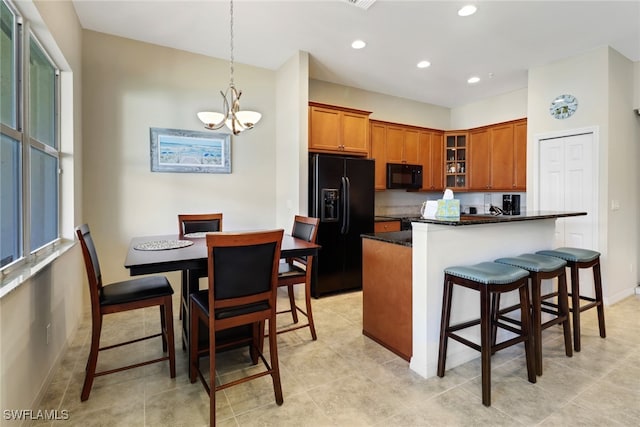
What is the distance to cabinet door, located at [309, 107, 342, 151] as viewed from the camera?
4094mm

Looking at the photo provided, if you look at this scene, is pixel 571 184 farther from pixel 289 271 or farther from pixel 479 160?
pixel 289 271

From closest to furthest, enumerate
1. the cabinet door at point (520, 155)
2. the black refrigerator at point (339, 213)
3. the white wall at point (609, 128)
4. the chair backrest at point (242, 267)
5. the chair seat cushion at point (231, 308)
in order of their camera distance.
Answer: the chair backrest at point (242, 267) < the chair seat cushion at point (231, 308) < the white wall at point (609, 128) < the black refrigerator at point (339, 213) < the cabinet door at point (520, 155)

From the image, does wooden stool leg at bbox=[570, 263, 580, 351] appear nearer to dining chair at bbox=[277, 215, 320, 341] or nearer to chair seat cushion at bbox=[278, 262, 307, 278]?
dining chair at bbox=[277, 215, 320, 341]

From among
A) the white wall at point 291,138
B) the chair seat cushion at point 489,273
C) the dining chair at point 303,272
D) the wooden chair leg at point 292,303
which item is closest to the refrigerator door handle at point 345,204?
the white wall at point 291,138

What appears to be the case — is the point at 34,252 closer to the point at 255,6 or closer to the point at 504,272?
the point at 255,6

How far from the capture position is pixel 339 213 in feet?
13.3

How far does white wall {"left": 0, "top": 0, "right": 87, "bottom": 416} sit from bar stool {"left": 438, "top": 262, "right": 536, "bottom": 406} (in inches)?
95.5

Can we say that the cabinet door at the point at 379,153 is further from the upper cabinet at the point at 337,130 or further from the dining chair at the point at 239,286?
the dining chair at the point at 239,286

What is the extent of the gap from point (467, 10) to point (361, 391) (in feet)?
10.9

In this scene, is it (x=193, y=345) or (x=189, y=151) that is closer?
(x=193, y=345)

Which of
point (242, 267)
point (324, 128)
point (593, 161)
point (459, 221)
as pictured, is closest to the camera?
point (242, 267)

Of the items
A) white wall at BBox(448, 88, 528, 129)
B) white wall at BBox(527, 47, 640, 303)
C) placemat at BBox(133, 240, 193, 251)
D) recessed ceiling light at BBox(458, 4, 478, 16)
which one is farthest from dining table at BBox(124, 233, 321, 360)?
white wall at BBox(448, 88, 528, 129)

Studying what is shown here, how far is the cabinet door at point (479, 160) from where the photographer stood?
5426 millimetres

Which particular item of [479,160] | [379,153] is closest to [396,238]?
[379,153]
